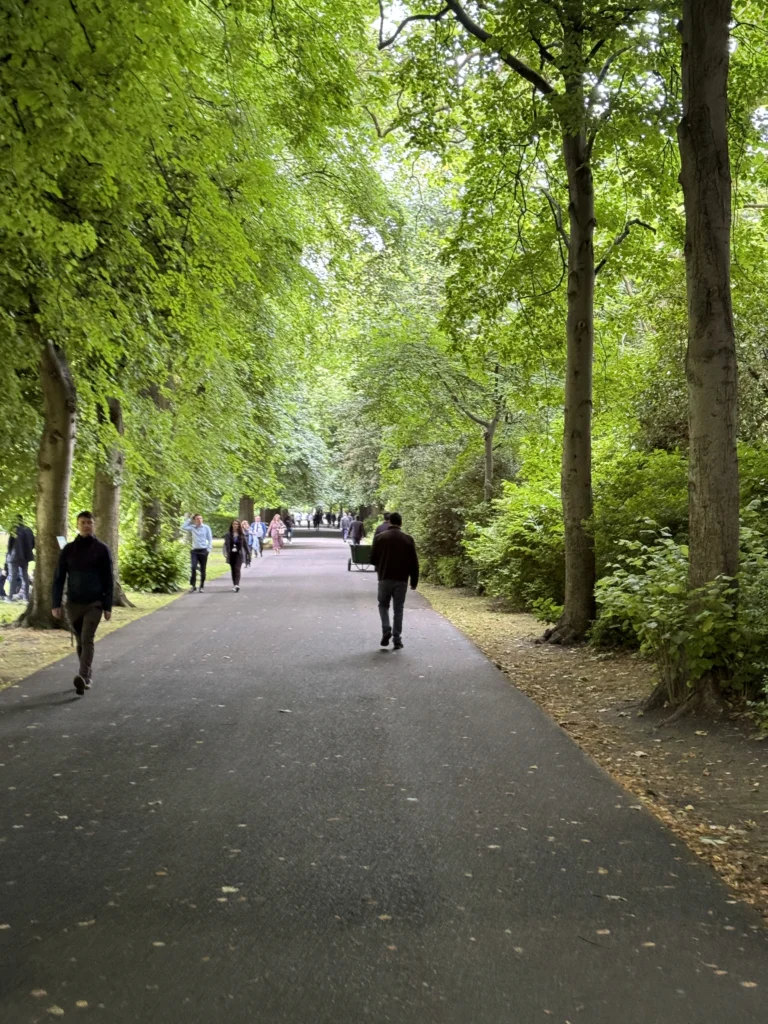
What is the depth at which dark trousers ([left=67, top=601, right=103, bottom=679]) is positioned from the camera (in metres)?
10.5

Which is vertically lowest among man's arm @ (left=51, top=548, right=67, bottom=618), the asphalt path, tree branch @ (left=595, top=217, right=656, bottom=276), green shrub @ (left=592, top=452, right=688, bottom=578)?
the asphalt path

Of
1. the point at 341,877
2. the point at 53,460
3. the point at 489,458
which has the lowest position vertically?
the point at 341,877

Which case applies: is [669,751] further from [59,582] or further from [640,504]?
[640,504]

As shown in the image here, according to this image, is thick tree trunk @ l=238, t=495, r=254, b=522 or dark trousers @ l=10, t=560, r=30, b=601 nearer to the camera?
dark trousers @ l=10, t=560, r=30, b=601

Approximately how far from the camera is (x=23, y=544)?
77.4 feet

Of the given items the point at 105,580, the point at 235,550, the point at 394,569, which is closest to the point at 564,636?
the point at 394,569

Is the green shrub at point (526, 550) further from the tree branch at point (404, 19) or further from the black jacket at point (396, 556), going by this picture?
the tree branch at point (404, 19)

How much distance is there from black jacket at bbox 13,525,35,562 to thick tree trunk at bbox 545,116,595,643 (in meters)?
14.1

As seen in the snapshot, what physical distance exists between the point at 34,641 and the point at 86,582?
5.21 meters

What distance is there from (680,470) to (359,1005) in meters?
11.7

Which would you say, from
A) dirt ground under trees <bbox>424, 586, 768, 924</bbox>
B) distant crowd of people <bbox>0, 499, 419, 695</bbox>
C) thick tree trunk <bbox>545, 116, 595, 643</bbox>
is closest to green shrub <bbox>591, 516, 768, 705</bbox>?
dirt ground under trees <bbox>424, 586, 768, 924</bbox>

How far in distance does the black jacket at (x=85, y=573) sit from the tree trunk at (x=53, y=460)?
20.0 ft

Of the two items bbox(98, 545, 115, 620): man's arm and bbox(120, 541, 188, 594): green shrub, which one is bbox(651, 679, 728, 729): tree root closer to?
bbox(98, 545, 115, 620): man's arm

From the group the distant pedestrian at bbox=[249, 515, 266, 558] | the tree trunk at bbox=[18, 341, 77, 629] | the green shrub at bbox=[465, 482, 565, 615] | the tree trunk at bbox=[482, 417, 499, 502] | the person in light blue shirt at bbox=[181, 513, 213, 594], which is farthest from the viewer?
the distant pedestrian at bbox=[249, 515, 266, 558]
